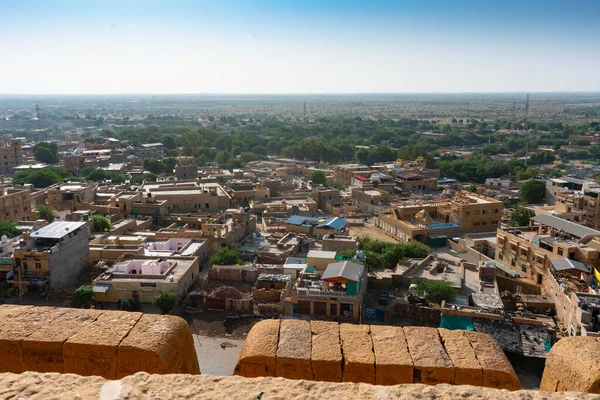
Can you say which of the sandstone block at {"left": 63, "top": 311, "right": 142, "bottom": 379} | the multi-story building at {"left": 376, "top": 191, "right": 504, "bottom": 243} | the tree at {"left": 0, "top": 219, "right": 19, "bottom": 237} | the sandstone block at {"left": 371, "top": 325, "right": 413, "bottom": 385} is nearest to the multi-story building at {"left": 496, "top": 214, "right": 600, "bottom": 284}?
the multi-story building at {"left": 376, "top": 191, "right": 504, "bottom": 243}

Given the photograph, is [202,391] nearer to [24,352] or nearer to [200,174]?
[24,352]

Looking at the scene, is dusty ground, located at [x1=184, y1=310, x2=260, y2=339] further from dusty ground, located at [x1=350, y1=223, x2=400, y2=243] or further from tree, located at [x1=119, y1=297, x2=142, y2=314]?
dusty ground, located at [x1=350, y1=223, x2=400, y2=243]

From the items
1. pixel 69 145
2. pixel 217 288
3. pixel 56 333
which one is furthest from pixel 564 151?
pixel 56 333

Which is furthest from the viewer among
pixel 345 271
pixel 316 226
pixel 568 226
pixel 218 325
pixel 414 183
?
pixel 414 183

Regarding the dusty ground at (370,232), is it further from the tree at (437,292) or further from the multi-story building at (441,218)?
the tree at (437,292)

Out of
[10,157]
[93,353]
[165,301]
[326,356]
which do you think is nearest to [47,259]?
[165,301]

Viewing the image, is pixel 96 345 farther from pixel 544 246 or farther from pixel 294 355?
pixel 544 246
